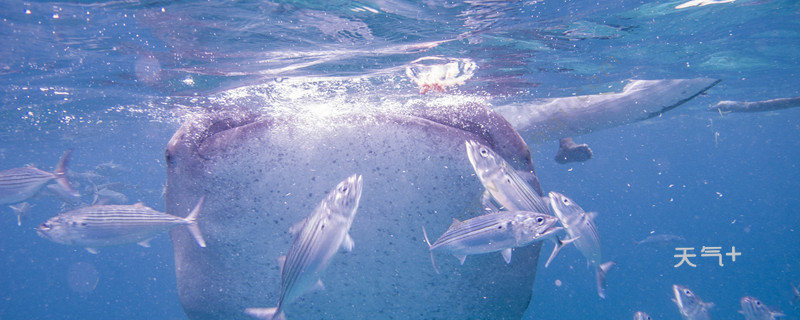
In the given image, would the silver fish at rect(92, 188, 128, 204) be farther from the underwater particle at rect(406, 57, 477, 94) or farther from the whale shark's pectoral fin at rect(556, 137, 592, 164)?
the whale shark's pectoral fin at rect(556, 137, 592, 164)

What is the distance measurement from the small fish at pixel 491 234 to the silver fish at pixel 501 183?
0.51ft

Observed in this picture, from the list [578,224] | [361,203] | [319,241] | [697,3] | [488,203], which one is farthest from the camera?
[697,3]

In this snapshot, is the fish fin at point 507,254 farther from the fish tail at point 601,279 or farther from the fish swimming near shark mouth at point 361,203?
the fish tail at point 601,279

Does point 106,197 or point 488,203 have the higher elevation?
point 488,203

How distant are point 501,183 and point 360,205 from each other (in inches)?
39.7

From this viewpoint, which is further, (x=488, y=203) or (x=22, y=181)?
(x=22, y=181)

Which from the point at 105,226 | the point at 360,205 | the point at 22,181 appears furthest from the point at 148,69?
the point at 360,205

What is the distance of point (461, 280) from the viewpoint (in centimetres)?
308

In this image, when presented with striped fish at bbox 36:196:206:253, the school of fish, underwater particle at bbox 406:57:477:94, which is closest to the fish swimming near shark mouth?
the school of fish

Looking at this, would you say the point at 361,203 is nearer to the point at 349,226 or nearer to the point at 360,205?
the point at 360,205

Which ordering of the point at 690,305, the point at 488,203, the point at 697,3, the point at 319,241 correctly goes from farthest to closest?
the point at 697,3 → the point at 690,305 → the point at 488,203 → the point at 319,241

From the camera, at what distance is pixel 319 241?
7.68ft

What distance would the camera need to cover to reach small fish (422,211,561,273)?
9.02 ft

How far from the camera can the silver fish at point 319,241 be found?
2.34 m
